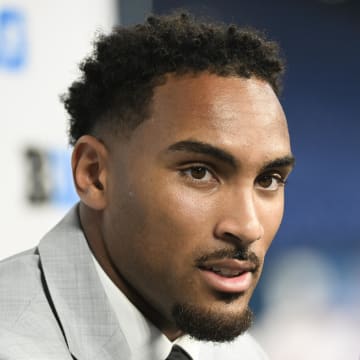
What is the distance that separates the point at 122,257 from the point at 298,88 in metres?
1.29

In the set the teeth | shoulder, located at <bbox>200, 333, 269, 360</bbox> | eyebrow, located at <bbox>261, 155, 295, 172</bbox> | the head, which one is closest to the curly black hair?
the head

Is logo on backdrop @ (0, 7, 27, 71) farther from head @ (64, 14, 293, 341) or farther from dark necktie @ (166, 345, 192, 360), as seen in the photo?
dark necktie @ (166, 345, 192, 360)

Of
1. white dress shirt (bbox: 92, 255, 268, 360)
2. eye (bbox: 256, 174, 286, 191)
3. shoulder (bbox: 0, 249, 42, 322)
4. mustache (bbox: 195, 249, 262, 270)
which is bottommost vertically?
white dress shirt (bbox: 92, 255, 268, 360)

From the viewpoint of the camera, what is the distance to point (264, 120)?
1.10 metres

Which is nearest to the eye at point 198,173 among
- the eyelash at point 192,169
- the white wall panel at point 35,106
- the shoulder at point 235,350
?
the eyelash at point 192,169

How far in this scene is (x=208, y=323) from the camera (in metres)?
1.05

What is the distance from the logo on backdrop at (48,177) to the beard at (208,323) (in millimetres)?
689

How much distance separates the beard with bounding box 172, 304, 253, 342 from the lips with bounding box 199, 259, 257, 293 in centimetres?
4

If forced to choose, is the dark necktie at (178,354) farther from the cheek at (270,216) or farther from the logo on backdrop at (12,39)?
the logo on backdrop at (12,39)

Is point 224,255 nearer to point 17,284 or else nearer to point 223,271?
point 223,271

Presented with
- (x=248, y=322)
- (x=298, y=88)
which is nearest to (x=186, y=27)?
(x=248, y=322)

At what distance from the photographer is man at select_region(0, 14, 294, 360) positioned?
1.04m

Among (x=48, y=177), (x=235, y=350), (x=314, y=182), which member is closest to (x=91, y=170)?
(x=235, y=350)

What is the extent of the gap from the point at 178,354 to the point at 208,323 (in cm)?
14
